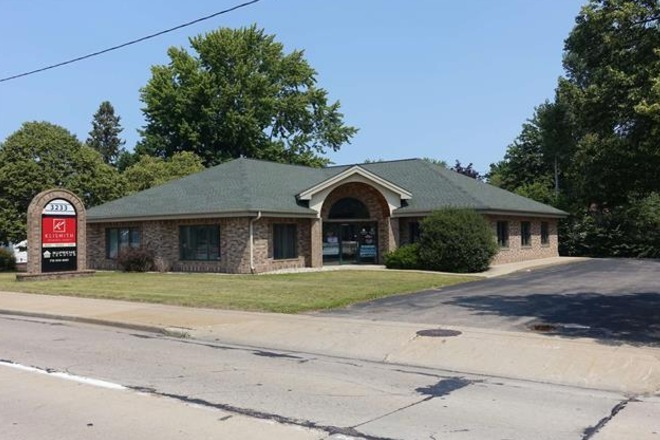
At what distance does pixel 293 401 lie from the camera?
727 cm

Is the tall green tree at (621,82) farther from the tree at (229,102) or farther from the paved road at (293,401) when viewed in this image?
the tree at (229,102)

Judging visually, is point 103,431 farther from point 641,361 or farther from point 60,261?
point 60,261

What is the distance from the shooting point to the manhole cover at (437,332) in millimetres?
11430

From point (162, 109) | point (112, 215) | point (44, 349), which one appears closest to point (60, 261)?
point (112, 215)

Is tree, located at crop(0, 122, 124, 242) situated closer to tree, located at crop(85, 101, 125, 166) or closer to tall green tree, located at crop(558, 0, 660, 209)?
tall green tree, located at crop(558, 0, 660, 209)

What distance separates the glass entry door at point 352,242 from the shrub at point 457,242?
16.1 feet

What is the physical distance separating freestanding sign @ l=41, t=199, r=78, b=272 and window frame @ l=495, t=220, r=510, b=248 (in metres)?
19.4

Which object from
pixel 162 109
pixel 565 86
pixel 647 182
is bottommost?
pixel 647 182

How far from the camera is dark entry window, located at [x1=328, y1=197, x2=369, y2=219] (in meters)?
31.7

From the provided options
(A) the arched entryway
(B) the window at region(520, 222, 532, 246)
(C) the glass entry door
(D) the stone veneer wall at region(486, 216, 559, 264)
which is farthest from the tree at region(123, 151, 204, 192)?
(B) the window at region(520, 222, 532, 246)

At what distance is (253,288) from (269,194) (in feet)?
32.4

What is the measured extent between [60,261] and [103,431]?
2214 cm

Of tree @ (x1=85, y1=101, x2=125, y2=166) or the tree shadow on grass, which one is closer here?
the tree shadow on grass

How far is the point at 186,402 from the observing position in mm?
7199
